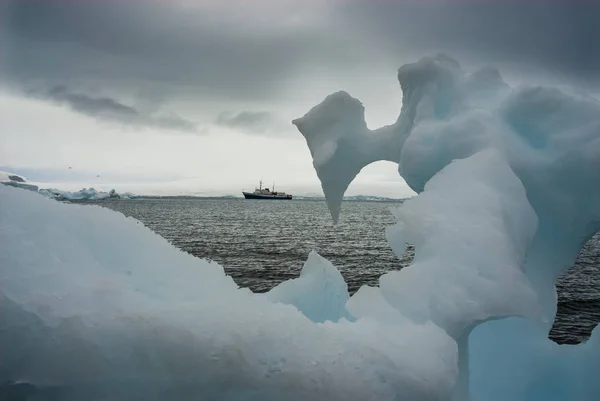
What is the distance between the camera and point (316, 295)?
23.3 ft

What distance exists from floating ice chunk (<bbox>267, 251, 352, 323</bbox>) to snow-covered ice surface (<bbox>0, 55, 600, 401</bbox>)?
24mm

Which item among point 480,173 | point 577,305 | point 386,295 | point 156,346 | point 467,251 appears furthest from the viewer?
point 577,305

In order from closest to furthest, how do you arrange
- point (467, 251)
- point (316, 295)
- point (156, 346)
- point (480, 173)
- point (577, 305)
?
1. point (156, 346)
2. point (467, 251)
3. point (480, 173)
4. point (316, 295)
5. point (577, 305)

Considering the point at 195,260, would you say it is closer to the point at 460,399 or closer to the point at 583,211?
the point at 460,399

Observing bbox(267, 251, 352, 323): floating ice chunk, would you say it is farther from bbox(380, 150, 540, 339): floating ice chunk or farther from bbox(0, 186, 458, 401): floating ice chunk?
bbox(0, 186, 458, 401): floating ice chunk

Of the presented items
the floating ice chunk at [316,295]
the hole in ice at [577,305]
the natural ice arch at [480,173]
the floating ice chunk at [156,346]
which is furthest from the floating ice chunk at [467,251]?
the hole in ice at [577,305]

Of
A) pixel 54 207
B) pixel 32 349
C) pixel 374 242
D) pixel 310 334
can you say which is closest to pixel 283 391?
pixel 310 334

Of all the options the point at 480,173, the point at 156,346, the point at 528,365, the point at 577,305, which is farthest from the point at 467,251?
the point at 577,305

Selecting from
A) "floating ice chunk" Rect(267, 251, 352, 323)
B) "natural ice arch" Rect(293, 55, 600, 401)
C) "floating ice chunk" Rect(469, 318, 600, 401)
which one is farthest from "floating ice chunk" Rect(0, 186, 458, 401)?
"floating ice chunk" Rect(469, 318, 600, 401)

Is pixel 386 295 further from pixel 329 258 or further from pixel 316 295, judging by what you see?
pixel 329 258

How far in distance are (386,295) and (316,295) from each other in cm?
249

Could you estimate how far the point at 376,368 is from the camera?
349 centimetres

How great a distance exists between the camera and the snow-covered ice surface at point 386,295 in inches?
126

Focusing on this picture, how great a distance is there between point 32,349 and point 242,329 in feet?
4.50
